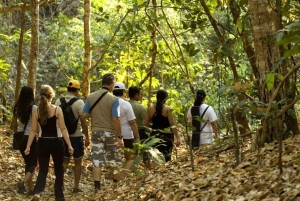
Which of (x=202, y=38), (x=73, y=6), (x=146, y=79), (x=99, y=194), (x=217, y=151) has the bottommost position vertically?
(x=99, y=194)

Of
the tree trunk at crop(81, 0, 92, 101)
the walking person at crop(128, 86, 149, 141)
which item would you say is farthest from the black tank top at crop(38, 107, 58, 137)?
the tree trunk at crop(81, 0, 92, 101)

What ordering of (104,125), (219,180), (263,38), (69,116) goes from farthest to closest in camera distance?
(69,116) → (104,125) → (263,38) → (219,180)

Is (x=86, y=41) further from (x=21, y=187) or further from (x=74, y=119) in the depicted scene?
(x=21, y=187)

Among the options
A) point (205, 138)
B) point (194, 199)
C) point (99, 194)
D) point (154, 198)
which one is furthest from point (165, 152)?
point (194, 199)

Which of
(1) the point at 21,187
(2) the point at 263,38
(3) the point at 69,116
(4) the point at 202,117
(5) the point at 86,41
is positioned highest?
(5) the point at 86,41

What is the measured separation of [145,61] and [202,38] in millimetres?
9812

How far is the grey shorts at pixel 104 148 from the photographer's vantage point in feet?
30.1

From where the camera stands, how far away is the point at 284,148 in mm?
6375

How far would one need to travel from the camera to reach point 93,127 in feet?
30.3

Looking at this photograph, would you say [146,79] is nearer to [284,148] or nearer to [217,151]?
[217,151]

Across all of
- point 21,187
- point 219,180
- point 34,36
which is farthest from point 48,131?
point 34,36

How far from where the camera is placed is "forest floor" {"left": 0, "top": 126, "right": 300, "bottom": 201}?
523cm

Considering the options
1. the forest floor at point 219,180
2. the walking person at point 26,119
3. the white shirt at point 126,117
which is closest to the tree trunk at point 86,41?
the white shirt at point 126,117

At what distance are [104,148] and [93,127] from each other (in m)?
0.39
